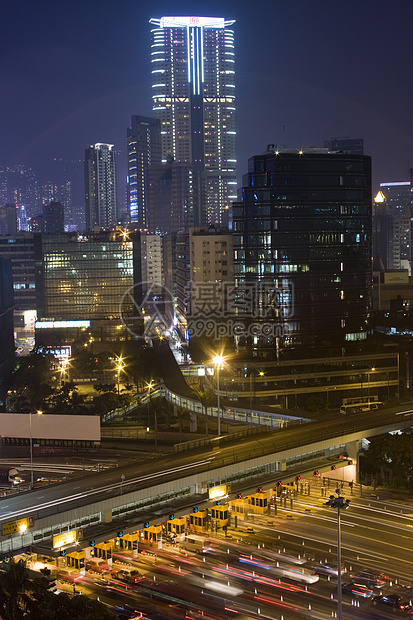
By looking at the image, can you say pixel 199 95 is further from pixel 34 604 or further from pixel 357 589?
pixel 34 604

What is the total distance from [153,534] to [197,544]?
887 mm

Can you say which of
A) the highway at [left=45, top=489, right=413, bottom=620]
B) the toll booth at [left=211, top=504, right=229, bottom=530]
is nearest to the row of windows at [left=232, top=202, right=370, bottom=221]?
the highway at [left=45, top=489, right=413, bottom=620]

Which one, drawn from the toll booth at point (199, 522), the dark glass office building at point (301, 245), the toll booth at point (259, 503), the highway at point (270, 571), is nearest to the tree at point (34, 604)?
the highway at point (270, 571)

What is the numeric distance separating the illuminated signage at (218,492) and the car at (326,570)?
2.86m

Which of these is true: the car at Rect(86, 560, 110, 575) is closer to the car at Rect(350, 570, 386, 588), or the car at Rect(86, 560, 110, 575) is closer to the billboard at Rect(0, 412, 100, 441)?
the car at Rect(350, 570, 386, 588)

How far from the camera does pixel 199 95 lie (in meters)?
95.4

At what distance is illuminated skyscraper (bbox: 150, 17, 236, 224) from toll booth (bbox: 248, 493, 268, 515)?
228ft

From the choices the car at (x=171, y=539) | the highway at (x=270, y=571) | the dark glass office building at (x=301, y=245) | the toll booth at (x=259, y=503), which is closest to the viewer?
the highway at (x=270, y=571)

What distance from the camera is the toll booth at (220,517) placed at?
1708cm

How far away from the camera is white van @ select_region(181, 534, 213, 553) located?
1591cm

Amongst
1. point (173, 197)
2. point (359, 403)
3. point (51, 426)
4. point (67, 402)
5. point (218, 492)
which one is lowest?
point (359, 403)

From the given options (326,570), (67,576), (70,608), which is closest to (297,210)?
(326,570)

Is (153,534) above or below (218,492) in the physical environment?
below

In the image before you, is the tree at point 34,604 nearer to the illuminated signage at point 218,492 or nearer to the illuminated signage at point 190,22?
the illuminated signage at point 218,492
